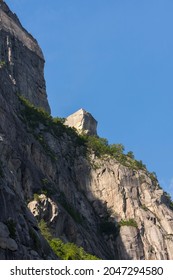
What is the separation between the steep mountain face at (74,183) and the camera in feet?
167

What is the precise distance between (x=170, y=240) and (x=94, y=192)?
1092 centimetres

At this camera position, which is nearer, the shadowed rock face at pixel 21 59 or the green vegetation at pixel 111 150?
the green vegetation at pixel 111 150

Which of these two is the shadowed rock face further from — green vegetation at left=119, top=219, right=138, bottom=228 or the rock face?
green vegetation at left=119, top=219, right=138, bottom=228

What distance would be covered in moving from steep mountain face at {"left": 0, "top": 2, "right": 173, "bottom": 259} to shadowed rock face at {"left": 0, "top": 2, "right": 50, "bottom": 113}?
21 cm

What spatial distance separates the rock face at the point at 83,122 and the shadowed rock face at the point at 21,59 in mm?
4109

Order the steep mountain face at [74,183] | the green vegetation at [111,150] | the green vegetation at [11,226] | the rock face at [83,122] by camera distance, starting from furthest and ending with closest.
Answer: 1. the rock face at [83,122]
2. the green vegetation at [111,150]
3. the steep mountain face at [74,183]
4. the green vegetation at [11,226]

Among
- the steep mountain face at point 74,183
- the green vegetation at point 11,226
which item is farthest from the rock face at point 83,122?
the green vegetation at point 11,226

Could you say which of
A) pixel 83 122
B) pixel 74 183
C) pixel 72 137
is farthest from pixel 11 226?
pixel 83 122

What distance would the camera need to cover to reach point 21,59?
8269 centimetres

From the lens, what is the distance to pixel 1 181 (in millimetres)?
30969

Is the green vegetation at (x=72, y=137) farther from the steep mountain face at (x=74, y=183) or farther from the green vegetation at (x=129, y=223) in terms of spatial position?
the green vegetation at (x=129, y=223)

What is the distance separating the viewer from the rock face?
84688mm

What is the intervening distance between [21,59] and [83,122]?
1362 centimetres

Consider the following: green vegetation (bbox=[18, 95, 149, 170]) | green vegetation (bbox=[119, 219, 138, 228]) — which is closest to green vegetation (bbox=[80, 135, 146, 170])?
green vegetation (bbox=[18, 95, 149, 170])
